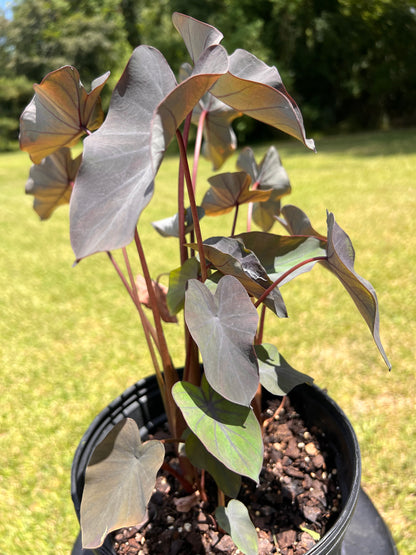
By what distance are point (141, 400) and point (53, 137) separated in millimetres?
544

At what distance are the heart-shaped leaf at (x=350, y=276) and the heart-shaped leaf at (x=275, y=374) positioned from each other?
0.20 meters

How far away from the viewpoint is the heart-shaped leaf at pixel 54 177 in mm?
801

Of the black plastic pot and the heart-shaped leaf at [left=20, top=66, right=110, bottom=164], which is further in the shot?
the black plastic pot

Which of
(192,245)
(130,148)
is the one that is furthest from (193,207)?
(130,148)

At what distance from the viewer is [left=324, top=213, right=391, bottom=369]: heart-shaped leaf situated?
49cm

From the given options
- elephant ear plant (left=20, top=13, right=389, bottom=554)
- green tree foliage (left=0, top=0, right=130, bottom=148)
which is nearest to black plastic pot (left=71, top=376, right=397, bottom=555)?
elephant ear plant (left=20, top=13, right=389, bottom=554)

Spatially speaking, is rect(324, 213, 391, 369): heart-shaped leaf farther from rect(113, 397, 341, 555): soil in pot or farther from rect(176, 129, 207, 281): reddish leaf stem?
rect(113, 397, 341, 555): soil in pot

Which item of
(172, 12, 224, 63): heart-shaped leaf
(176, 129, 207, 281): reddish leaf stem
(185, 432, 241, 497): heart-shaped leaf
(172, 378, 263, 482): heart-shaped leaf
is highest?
(172, 12, 224, 63): heart-shaped leaf

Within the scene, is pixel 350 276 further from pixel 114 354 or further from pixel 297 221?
pixel 114 354

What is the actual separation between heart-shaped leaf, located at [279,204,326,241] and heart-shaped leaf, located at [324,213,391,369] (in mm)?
190

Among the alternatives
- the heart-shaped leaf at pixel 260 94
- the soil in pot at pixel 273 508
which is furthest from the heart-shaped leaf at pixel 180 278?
the soil in pot at pixel 273 508

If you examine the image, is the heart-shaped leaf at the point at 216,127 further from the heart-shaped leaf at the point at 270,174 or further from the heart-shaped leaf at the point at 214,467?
the heart-shaped leaf at the point at 214,467

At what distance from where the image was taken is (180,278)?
67 cm

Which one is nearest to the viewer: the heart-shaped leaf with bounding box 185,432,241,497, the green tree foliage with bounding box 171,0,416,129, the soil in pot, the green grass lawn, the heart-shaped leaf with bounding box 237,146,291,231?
the heart-shaped leaf with bounding box 185,432,241,497
